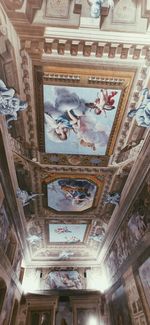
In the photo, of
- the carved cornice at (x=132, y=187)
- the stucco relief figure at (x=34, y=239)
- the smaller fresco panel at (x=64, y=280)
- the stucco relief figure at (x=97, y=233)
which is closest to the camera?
the carved cornice at (x=132, y=187)

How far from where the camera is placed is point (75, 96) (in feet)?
17.8

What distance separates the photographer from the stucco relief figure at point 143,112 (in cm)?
519

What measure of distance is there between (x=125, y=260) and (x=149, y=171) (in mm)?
4943

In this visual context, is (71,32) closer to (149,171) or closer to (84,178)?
(149,171)

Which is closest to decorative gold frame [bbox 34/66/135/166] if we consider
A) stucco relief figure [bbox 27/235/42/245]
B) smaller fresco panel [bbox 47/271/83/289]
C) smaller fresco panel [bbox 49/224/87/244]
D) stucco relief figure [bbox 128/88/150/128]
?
stucco relief figure [bbox 128/88/150/128]

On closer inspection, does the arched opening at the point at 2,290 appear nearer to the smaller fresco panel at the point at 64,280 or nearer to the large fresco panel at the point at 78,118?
the large fresco panel at the point at 78,118

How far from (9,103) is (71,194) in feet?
16.4

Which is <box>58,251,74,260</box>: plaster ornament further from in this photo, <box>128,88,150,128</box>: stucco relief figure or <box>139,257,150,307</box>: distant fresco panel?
<box>128,88,150,128</box>: stucco relief figure

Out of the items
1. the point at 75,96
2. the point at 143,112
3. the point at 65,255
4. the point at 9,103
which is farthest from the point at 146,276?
the point at 65,255

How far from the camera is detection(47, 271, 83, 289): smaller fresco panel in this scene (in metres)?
14.6

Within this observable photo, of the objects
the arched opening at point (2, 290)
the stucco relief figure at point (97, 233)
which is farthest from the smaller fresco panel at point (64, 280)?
the arched opening at point (2, 290)

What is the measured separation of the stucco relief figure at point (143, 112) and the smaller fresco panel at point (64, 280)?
12.9m

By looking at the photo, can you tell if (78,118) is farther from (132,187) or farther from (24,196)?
(24,196)

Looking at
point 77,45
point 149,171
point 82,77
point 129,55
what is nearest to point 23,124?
point 82,77
